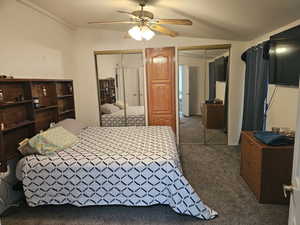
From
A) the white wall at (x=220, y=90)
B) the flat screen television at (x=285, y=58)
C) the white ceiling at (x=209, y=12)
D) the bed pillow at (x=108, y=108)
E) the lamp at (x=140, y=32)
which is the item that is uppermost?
the white ceiling at (x=209, y=12)

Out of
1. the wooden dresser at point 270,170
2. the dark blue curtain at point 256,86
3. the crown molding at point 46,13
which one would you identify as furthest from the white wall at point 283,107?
the crown molding at point 46,13

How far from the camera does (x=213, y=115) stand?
4480mm

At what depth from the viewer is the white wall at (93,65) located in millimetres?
4113

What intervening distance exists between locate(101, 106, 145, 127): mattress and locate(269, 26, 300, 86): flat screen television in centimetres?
273

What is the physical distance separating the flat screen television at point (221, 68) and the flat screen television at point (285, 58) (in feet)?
4.57

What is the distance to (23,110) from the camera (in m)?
2.58

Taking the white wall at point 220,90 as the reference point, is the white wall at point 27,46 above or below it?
above

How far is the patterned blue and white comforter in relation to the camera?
2104mm

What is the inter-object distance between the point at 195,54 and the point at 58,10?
109 inches

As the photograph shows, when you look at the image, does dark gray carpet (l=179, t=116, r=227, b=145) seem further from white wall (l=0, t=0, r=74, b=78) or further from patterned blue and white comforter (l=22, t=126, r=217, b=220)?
white wall (l=0, t=0, r=74, b=78)

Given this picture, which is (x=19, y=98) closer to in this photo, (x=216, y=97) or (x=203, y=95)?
(x=203, y=95)

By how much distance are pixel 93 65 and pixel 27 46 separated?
167cm

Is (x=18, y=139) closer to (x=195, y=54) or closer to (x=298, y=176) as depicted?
(x=298, y=176)

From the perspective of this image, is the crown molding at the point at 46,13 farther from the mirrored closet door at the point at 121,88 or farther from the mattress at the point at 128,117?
the mattress at the point at 128,117
